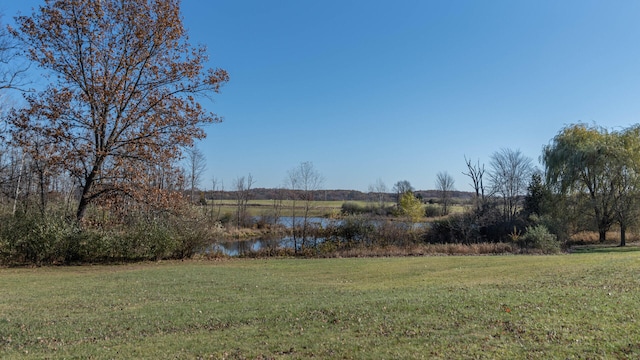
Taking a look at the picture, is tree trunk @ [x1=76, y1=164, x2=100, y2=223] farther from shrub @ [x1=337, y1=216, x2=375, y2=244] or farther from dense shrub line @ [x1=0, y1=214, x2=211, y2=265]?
shrub @ [x1=337, y1=216, x2=375, y2=244]

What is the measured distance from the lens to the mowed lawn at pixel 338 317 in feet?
17.8

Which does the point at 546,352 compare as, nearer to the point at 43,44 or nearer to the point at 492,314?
the point at 492,314

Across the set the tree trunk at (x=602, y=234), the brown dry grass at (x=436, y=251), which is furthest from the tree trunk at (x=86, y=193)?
the tree trunk at (x=602, y=234)

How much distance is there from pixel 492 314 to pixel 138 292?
909 cm

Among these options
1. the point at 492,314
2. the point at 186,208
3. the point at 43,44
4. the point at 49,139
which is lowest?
the point at 492,314

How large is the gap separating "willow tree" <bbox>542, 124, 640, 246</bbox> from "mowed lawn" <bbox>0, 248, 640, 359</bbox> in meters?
16.1

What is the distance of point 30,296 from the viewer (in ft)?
34.0

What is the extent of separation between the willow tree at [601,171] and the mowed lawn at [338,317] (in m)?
16.1

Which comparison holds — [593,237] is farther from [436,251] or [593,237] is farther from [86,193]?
[86,193]

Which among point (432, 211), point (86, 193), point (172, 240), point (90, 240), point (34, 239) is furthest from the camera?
point (432, 211)

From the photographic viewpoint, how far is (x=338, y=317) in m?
7.11

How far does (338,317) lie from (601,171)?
2757 cm

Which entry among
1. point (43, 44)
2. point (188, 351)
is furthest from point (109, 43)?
point (188, 351)

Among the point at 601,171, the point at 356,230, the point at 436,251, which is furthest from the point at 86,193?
the point at 601,171
